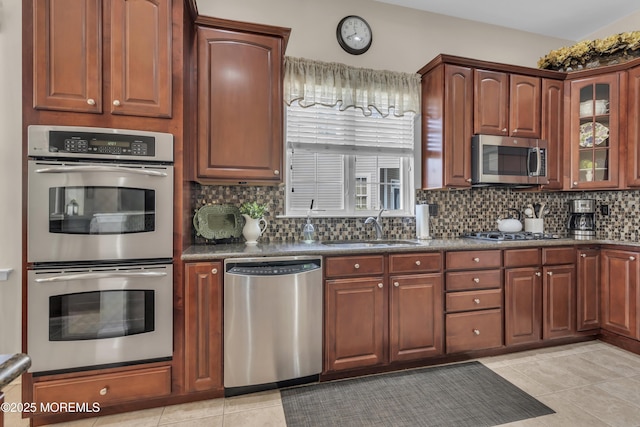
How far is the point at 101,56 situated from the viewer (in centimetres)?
196

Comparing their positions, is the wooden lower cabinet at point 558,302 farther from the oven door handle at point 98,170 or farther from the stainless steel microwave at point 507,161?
the oven door handle at point 98,170

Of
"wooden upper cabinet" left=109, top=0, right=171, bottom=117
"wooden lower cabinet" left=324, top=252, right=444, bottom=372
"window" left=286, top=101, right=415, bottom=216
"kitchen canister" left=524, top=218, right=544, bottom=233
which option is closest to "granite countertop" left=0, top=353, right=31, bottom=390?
"wooden upper cabinet" left=109, top=0, right=171, bottom=117

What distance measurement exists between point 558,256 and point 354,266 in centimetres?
195

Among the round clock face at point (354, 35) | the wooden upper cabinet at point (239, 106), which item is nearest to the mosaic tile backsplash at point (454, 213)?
the wooden upper cabinet at point (239, 106)

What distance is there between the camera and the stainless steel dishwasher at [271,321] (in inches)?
84.0

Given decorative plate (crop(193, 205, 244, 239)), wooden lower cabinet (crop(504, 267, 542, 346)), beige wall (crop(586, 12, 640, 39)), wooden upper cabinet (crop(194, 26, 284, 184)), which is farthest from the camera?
beige wall (crop(586, 12, 640, 39))

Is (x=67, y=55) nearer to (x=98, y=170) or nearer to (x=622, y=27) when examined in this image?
(x=98, y=170)

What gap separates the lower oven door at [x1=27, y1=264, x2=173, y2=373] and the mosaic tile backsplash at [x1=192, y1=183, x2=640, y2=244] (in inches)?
28.7

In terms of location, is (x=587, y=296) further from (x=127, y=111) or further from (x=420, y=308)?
(x=127, y=111)

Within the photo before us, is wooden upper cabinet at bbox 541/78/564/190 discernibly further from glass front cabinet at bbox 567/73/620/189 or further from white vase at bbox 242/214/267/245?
white vase at bbox 242/214/267/245

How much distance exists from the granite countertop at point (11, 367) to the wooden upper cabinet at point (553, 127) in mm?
3855

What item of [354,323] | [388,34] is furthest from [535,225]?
[388,34]

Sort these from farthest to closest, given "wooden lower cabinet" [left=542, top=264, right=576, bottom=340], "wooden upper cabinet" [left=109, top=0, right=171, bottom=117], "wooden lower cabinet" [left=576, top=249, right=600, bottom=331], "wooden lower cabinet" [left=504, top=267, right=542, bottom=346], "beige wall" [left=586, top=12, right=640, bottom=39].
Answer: "beige wall" [left=586, top=12, right=640, bottom=39] → "wooden lower cabinet" [left=576, top=249, right=600, bottom=331] → "wooden lower cabinet" [left=542, top=264, right=576, bottom=340] → "wooden lower cabinet" [left=504, top=267, right=542, bottom=346] → "wooden upper cabinet" [left=109, top=0, right=171, bottom=117]

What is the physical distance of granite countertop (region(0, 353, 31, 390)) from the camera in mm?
621
